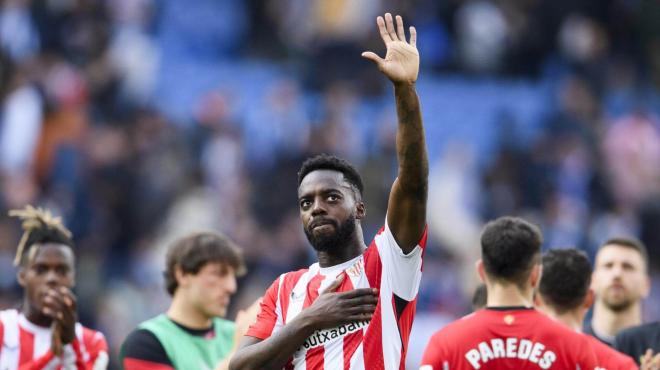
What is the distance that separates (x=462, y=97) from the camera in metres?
18.6

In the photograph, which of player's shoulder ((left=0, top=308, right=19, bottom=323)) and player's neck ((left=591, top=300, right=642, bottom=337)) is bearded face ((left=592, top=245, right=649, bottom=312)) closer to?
player's neck ((left=591, top=300, right=642, bottom=337))

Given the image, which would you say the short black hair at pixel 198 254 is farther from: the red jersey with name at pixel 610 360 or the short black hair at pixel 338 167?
the red jersey with name at pixel 610 360

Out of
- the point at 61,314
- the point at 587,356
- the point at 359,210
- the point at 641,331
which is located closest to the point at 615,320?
the point at 641,331

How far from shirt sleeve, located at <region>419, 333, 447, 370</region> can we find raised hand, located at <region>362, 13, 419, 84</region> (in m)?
1.47

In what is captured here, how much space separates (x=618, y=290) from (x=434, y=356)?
96.6 inches

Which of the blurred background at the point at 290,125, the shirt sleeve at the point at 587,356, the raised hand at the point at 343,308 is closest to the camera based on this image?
the raised hand at the point at 343,308

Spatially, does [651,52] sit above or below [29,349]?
above

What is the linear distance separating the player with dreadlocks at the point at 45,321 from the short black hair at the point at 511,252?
7.71ft

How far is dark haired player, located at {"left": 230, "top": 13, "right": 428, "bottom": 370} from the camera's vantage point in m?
5.23

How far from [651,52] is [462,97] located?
3.34 meters

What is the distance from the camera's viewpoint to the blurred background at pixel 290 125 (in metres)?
14.8

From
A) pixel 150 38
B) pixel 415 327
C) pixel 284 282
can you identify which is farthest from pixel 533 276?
pixel 150 38

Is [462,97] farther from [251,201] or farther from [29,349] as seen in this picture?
[29,349]

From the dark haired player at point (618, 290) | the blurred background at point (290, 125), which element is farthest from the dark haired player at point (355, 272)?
the blurred background at point (290, 125)
